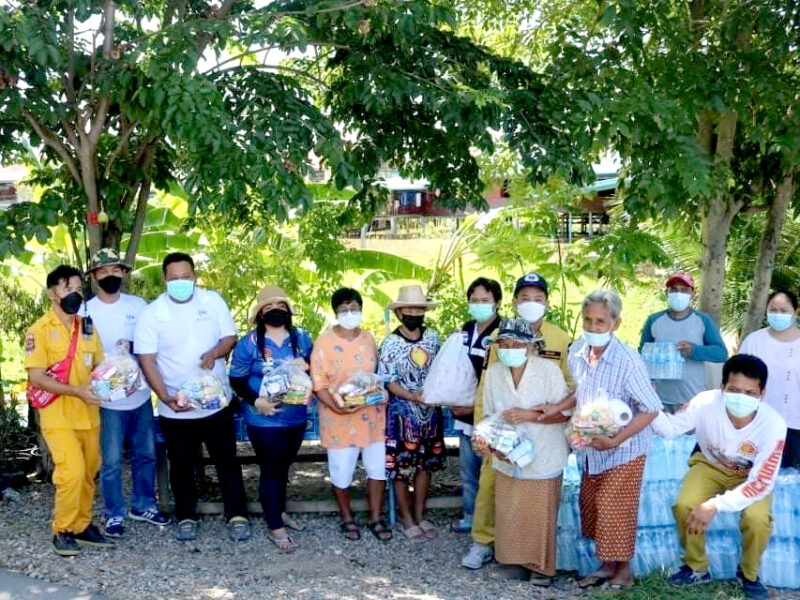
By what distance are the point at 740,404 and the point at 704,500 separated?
58 cm

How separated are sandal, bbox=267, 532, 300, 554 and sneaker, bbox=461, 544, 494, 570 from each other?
1107 millimetres

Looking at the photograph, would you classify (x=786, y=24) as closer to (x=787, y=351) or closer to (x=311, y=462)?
(x=787, y=351)

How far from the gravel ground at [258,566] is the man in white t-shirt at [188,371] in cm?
26

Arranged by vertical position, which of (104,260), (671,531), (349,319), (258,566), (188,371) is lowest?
(258,566)

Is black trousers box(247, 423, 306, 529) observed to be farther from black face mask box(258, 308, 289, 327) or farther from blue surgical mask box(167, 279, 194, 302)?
blue surgical mask box(167, 279, 194, 302)

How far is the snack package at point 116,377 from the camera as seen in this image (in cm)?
553

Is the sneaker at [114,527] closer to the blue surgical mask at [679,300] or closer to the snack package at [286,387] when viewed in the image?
the snack package at [286,387]

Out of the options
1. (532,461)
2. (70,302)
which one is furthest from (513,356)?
(70,302)

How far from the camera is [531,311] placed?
557 centimetres

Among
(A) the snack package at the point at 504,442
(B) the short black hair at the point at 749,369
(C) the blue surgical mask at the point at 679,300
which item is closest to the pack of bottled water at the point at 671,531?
(A) the snack package at the point at 504,442

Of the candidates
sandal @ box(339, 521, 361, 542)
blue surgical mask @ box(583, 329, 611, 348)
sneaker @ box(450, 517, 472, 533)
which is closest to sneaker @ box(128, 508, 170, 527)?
sandal @ box(339, 521, 361, 542)

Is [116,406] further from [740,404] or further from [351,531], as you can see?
[740,404]

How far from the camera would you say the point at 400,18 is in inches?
232

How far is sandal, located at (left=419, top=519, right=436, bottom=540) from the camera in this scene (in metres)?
6.16
